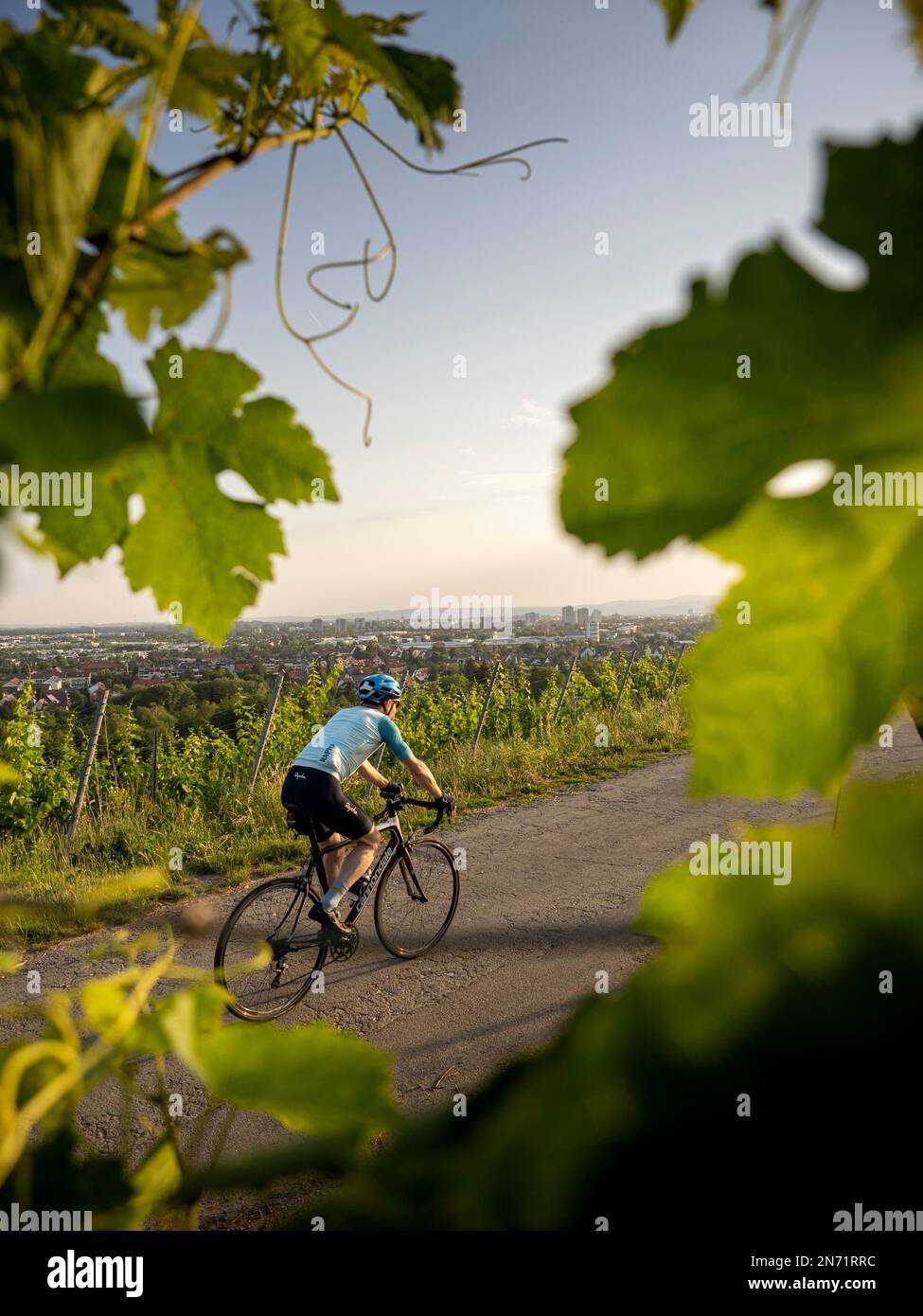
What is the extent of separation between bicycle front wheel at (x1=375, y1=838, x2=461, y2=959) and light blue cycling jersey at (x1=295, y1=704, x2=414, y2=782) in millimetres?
767

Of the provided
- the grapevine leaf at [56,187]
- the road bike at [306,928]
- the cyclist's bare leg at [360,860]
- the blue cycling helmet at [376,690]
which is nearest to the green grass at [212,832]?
the road bike at [306,928]

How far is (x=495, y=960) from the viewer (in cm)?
599

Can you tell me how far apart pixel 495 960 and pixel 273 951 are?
1.66 m

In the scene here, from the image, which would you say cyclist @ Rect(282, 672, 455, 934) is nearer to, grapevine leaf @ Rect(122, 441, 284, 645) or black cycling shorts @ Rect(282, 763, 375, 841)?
black cycling shorts @ Rect(282, 763, 375, 841)

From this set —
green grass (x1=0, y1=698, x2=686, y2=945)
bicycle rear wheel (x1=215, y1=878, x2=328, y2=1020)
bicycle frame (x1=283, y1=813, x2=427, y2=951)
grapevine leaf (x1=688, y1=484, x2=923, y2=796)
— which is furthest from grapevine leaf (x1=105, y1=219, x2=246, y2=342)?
bicycle frame (x1=283, y1=813, x2=427, y2=951)

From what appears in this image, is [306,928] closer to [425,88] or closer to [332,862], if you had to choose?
[332,862]

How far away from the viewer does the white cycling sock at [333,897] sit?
5422mm

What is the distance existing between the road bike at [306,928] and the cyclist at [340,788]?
0.09 metres

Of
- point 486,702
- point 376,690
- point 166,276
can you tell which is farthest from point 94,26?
point 486,702

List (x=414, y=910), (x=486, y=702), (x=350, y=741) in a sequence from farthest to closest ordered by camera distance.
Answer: (x=486, y=702), (x=414, y=910), (x=350, y=741)

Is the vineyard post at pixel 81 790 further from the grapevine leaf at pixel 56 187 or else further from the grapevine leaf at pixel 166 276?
the grapevine leaf at pixel 56 187

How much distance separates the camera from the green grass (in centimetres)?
690
